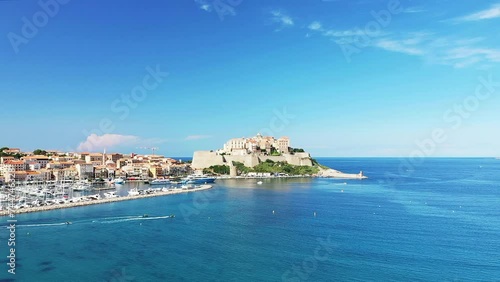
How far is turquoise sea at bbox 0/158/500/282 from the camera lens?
10641mm

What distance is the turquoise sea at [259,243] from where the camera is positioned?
1064 centimetres

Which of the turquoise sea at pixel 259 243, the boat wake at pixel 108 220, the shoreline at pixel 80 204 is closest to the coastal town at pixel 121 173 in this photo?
the shoreline at pixel 80 204

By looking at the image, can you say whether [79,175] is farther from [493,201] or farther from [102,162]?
[493,201]

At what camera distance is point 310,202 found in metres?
23.4

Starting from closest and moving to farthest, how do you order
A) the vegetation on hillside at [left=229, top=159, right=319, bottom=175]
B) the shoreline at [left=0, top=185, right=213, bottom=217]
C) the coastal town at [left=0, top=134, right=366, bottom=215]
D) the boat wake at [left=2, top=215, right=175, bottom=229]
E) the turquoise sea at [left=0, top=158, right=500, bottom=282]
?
the turquoise sea at [left=0, top=158, right=500, bottom=282], the boat wake at [left=2, top=215, right=175, bottom=229], the shoreline at [left=0, top=185, right=213, bottom=217], the coastal town at [left=0, top=134, right=366, bottom=215], the vegetation on hillside at [left=229, top=159, right=319, bottom=175]

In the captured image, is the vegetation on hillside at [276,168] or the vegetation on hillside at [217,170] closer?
the vegetation on hillside at [217,170]

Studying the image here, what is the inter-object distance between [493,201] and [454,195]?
3369 mm

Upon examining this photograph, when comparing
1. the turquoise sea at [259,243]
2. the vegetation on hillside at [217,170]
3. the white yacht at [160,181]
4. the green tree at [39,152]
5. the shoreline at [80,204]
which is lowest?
the turquoise sea at [259,243]

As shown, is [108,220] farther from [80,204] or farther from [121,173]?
[121,173]

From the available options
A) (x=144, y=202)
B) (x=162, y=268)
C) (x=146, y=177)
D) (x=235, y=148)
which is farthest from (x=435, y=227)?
(x=235, y=148)

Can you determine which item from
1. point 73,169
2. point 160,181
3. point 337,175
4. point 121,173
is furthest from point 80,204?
point 337,175

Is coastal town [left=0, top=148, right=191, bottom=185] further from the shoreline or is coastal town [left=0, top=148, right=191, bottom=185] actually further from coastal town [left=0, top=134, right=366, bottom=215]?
the shoreline

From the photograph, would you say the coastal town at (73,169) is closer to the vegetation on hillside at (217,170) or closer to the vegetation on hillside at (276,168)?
the vegetation on hillside at (217,170)

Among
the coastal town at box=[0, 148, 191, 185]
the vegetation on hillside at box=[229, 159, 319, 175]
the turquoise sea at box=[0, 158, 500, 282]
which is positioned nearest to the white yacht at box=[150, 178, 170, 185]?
the coastal town at box=[0, 148, 191, 185]
